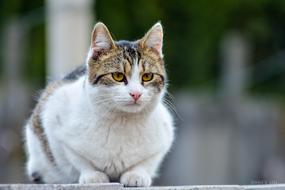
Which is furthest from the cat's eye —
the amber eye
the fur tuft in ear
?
the fur tuft in ear

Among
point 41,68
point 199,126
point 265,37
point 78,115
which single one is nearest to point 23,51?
point 41,68

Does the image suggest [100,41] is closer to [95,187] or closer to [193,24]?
[95,187]

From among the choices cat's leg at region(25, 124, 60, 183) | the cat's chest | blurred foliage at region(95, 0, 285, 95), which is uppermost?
the cat's chest

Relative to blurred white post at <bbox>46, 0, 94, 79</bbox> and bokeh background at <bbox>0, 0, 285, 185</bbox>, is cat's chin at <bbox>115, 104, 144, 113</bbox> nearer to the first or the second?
blurred white post at <bbox>46, 0, 94, 79</bbox>

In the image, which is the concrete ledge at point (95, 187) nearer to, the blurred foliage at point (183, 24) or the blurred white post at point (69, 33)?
the blurred white post at point (69, 33)

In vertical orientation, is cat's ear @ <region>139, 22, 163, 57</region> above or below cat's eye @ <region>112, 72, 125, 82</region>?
above

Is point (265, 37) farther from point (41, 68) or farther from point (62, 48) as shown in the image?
point (62, 48)

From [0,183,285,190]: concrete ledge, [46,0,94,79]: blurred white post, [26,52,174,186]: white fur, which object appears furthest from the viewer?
[46,0,94,79]: blurred white post

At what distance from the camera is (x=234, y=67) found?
26.1m

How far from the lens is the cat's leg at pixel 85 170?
6648mm

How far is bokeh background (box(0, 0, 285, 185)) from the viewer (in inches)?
758

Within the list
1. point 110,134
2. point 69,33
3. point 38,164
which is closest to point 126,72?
point 110,134

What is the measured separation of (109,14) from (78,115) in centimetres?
1288

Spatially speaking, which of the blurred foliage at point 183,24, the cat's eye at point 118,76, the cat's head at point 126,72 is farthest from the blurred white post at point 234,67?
the cat's eye at point 118,76
